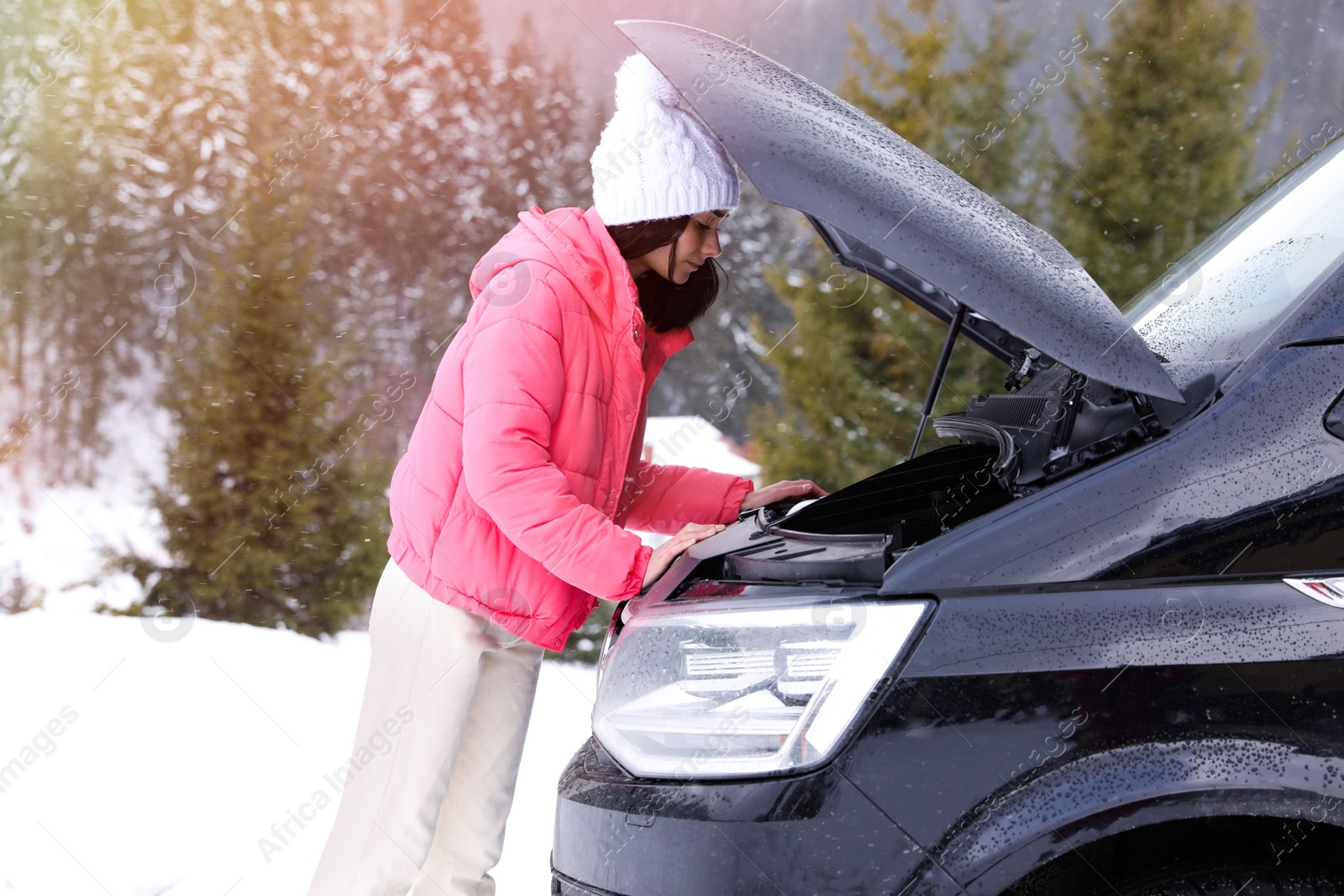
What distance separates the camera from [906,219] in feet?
4.17

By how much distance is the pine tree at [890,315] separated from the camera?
564cm

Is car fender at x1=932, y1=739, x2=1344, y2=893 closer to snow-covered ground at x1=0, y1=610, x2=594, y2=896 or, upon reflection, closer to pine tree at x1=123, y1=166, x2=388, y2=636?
snow-covered ground at x1=0, y1=610, x2=594, y2=896

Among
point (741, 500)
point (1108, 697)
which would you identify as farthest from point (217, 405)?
point (1108, 697)

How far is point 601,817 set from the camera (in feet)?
4.42

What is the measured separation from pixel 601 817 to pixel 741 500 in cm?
99

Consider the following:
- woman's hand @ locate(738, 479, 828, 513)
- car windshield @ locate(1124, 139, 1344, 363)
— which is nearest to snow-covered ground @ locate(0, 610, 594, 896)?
woman's hand @ locate(738, 479, 828, 513)

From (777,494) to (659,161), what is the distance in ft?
2.74

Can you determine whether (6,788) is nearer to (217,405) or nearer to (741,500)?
(217,405)

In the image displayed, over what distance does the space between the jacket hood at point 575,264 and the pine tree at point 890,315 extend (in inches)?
159

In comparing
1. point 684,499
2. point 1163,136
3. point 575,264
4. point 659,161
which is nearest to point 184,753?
point 684,499
